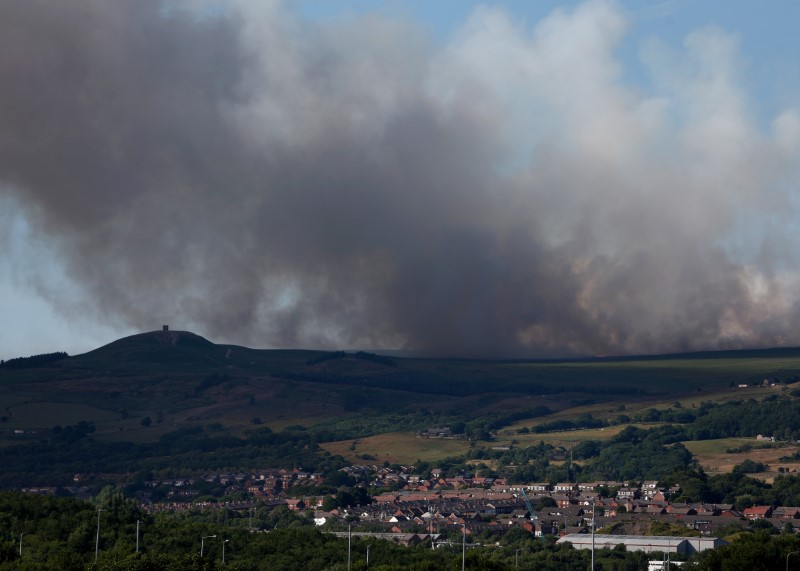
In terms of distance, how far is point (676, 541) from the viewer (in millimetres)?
151875

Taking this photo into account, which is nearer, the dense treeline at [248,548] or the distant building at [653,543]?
the dense treeline at [248,548]

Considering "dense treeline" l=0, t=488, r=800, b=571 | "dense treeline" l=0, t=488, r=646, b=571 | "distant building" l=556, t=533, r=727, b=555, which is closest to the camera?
"dense treeline" l=0, t=488, r=800, b=571

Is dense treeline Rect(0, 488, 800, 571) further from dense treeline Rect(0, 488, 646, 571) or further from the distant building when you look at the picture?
the distant building

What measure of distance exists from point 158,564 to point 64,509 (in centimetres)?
4950

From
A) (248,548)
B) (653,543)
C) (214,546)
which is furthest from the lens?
(653,543)

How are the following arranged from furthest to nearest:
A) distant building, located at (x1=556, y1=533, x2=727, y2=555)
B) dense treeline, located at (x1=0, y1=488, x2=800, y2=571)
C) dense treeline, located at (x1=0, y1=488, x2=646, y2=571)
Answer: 1. distant building, located at (x1=556, y1=533, x2=727, y2=555)
2. dense treeline, located at (x1=0, y1=488, x2=646, y2=571)
3. dense treeline, located at (x1=0, y1=488, x2=800, y2=571)

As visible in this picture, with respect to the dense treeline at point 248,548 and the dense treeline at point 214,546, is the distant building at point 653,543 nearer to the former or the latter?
the dense treeline at point 248,548

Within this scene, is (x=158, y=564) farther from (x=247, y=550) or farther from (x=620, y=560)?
(x=620, y=560)

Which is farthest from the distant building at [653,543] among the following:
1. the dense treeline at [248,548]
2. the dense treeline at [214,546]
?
the dense treeline at [214,546]

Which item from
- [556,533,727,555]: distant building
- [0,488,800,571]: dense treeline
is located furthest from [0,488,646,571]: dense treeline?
[556,533,727,555]: distant building

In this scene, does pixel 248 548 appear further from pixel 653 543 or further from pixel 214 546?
pixel 653 543

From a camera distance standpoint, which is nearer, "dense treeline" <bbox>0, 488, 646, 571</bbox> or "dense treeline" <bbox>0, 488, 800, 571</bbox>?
"dense treeline" <bbox>0, 488, 800, 571</bbox>

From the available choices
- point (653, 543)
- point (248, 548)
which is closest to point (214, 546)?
point (248, 548)

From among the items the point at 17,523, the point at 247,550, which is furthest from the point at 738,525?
the point at 17,523
